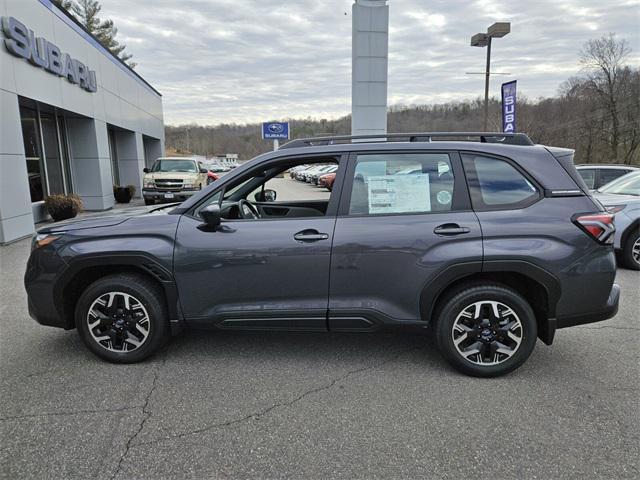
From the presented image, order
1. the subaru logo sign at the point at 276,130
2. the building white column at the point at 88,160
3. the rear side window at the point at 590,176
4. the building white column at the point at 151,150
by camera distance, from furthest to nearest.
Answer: the subaru logo sign at the point at 276,130 < the building white column at the point at 151,150 < the building white column at the point at 88,160 < the rear side window at the point at 590,176

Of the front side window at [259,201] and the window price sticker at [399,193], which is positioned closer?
the window price sticker at [399,193]

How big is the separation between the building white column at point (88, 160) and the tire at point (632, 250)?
586 inches

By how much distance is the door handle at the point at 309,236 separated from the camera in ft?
11.1

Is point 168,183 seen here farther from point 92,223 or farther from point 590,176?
point 92,223

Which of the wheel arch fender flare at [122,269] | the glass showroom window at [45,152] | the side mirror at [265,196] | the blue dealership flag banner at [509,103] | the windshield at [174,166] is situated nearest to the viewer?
the wheel arch fender flare at [122,269]

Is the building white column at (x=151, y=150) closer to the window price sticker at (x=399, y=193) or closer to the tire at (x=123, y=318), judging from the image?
the tire at (x=123, y=318)

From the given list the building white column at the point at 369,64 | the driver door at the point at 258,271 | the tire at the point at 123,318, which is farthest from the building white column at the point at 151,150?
the driver door at the point at 258,271

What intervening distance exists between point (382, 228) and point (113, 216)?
230cm

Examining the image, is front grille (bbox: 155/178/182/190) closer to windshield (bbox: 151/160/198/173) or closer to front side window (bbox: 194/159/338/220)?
windshield (bbox: 151/160/198/173)

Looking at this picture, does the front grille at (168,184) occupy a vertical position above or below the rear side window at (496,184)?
below

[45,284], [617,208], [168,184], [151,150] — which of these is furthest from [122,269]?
[151,150]

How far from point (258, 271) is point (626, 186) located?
23.0 ft

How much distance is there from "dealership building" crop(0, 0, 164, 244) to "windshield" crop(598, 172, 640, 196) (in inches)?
449

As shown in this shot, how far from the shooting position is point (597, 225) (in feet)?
10.6
